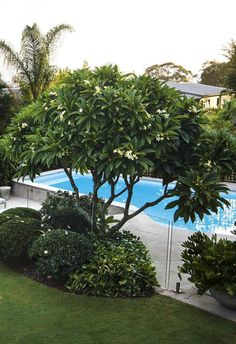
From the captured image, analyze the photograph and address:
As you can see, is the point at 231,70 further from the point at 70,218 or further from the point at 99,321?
Result: the point at 99,321

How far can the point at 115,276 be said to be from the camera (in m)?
5.88

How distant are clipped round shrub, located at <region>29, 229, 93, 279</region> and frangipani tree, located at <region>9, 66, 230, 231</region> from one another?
3.33 ft

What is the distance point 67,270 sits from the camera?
19.8ft

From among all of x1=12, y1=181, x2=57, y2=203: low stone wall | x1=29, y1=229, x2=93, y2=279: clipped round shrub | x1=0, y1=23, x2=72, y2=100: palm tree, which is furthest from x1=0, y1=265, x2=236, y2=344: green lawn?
x1=0, y1=23, x2=72, y2=100: palm tree

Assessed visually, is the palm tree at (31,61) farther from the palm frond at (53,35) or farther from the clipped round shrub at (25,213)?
the clipped round shrub at (25,213)

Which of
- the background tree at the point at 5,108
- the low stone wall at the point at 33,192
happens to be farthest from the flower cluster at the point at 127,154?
the background tree at the point at 5,108

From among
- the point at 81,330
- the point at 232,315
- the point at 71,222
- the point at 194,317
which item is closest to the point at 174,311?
the point at 194,317

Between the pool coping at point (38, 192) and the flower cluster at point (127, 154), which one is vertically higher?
the flower cluster at point (127, 154)

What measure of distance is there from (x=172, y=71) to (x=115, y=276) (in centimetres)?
4723

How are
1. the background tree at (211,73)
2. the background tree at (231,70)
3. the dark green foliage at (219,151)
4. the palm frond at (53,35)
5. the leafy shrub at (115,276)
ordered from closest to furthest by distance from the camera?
the leafy shrub at (115,276)
the dark green foliage at (219,151)
the palm frond at (53,35)
the background tree at (231,70)
the background tree at (211,73)

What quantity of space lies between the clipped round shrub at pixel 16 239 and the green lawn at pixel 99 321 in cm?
66

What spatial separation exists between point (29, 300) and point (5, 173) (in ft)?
26.5

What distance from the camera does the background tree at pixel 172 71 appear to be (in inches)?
1970

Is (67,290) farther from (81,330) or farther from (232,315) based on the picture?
(232,315)
